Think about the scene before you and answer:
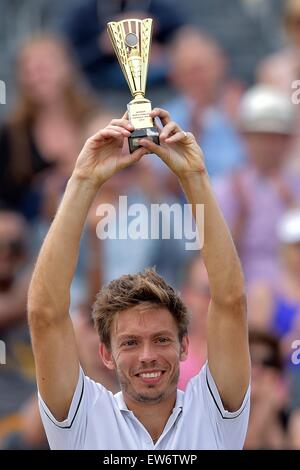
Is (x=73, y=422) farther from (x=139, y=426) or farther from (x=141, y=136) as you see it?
(x=141, y=136)

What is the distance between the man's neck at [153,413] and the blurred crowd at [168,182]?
257cm

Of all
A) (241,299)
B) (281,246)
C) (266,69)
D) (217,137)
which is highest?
(266,69)

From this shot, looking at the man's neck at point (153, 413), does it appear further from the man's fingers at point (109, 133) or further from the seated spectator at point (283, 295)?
the seated spectator at point (283, 295)

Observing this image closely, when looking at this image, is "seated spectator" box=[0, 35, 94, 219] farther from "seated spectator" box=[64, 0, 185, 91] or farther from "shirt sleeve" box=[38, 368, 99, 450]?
"shirt sleeve" box=[38, 368, 99, 450]

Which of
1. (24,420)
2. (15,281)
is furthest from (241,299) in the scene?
(15,281)

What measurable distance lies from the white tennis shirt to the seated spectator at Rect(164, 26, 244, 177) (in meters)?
4.05

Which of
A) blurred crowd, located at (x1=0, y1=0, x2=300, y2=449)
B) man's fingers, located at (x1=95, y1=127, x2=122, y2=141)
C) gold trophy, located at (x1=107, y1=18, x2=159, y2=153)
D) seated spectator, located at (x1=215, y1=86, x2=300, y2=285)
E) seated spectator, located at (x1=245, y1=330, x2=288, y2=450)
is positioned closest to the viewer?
man's fingers, located at (x1=95, y1=127, x2=122, y2=141)

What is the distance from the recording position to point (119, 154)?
14.2 ft

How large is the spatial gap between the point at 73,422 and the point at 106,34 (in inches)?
199

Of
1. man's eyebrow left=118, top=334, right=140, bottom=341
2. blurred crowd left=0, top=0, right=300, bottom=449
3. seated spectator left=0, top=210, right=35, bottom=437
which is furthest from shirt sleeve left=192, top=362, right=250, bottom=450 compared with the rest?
seated spectator left=0, top=210, right=35, bottom=437

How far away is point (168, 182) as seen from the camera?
834 centimetres

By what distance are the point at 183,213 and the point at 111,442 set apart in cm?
347

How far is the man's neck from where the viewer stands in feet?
14.4
